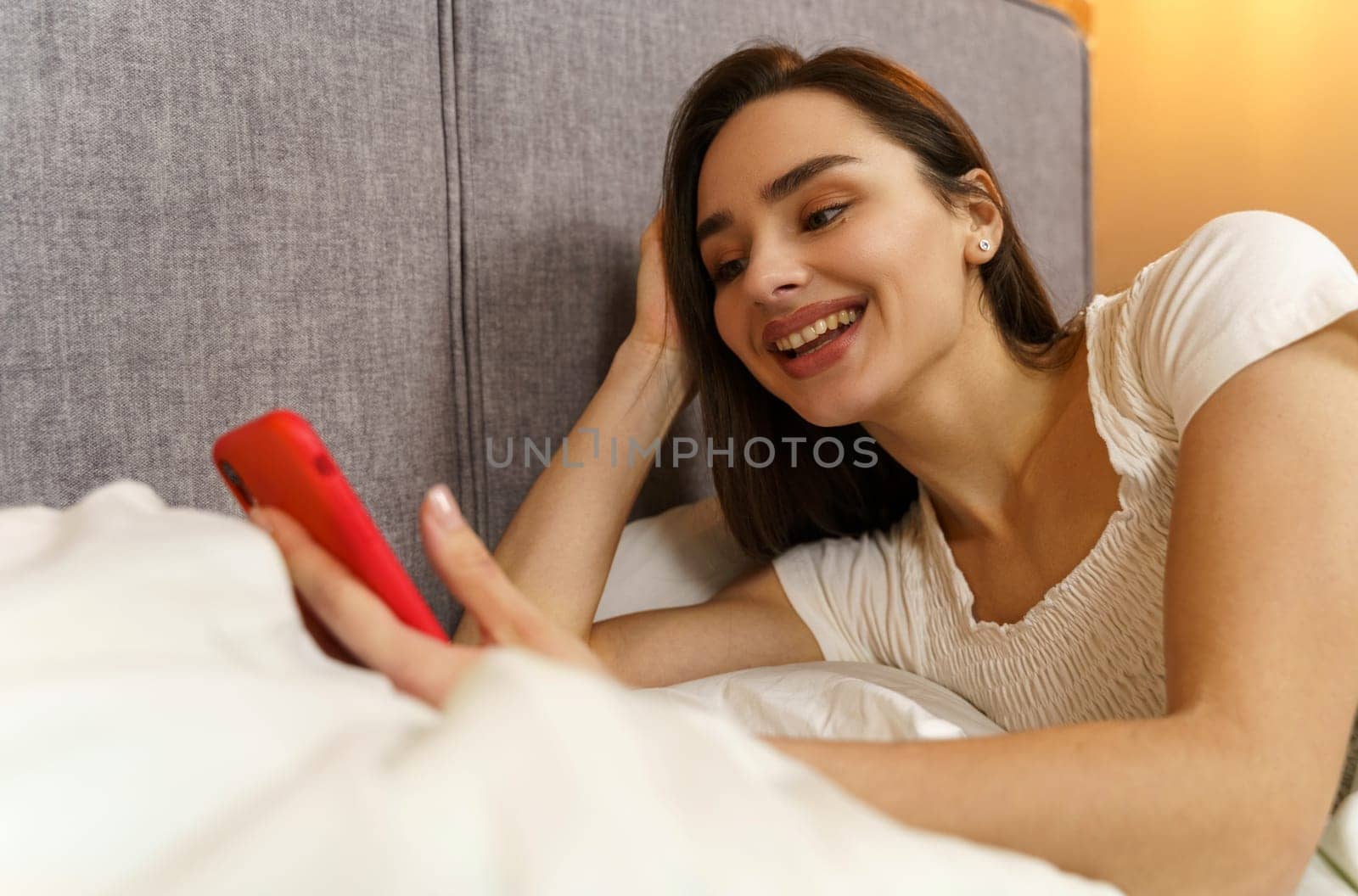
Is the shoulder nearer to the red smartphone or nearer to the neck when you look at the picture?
the neck

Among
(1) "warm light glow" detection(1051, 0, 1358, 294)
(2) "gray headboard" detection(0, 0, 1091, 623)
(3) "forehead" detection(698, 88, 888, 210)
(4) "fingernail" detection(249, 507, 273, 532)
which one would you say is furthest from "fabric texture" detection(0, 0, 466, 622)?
(1) "warm light glow" detection(1051, 0, 1358, 294)

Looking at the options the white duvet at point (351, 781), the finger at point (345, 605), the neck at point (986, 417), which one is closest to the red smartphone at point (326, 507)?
the finger at point (345, 605)

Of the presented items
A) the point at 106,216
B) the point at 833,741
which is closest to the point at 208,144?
the point at 106,216

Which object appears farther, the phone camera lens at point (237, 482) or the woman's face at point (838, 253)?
the woman's face at point (838, 253)

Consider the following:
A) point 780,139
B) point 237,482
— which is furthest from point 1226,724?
point 780,139

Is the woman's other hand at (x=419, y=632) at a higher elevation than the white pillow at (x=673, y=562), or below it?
higher

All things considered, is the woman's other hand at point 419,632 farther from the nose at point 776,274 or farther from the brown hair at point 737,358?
the brown hair at point 737,358

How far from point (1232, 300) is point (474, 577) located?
2.17ft

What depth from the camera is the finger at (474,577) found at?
61 centimetres

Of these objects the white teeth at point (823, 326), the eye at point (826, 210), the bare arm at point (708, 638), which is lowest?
the bare arm at point (708, 638)

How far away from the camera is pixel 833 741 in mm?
643

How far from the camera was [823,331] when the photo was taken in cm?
118

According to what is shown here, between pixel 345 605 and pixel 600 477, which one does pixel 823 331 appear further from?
pixel 345 605

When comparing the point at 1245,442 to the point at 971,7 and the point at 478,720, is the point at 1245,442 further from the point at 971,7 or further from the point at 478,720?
the point at 971,7
